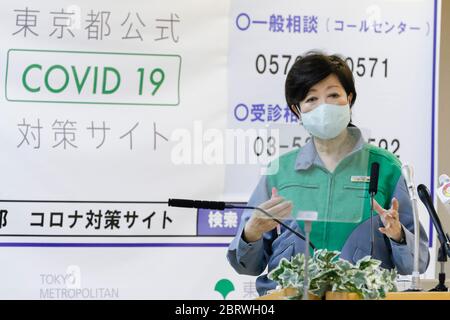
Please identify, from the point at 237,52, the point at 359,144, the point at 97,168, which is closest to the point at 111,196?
the point at 97,168

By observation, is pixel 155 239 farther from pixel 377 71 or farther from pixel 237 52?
pixel 377 71

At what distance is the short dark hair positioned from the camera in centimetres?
389

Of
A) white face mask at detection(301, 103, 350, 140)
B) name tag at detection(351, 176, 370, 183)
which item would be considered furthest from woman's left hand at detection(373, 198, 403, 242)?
white face mask at detection(301, 103, 350, 140)

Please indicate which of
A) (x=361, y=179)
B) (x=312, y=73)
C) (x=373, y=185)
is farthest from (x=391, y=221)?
(x=312, y=73)

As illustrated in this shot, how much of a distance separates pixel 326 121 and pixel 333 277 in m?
1.62

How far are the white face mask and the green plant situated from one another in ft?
5.02

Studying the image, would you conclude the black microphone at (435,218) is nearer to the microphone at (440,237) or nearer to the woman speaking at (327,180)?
the microphone at (440,237)

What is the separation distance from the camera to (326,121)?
146 inches

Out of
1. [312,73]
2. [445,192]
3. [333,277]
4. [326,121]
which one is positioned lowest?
[333,277]

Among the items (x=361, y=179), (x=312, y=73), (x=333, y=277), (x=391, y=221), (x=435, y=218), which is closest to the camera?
(x=333, y=277)

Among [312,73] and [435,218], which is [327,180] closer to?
[435,218]

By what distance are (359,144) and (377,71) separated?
59 cm

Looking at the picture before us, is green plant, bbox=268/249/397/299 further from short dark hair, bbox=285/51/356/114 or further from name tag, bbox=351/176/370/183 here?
short dark hair, bbox=285/51/356/114

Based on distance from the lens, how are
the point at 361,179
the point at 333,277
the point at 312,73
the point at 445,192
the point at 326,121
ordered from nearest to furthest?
the point at 333,277, the point at 445,192, the point at 361,179, the point at 326,121, the point at 312,73
